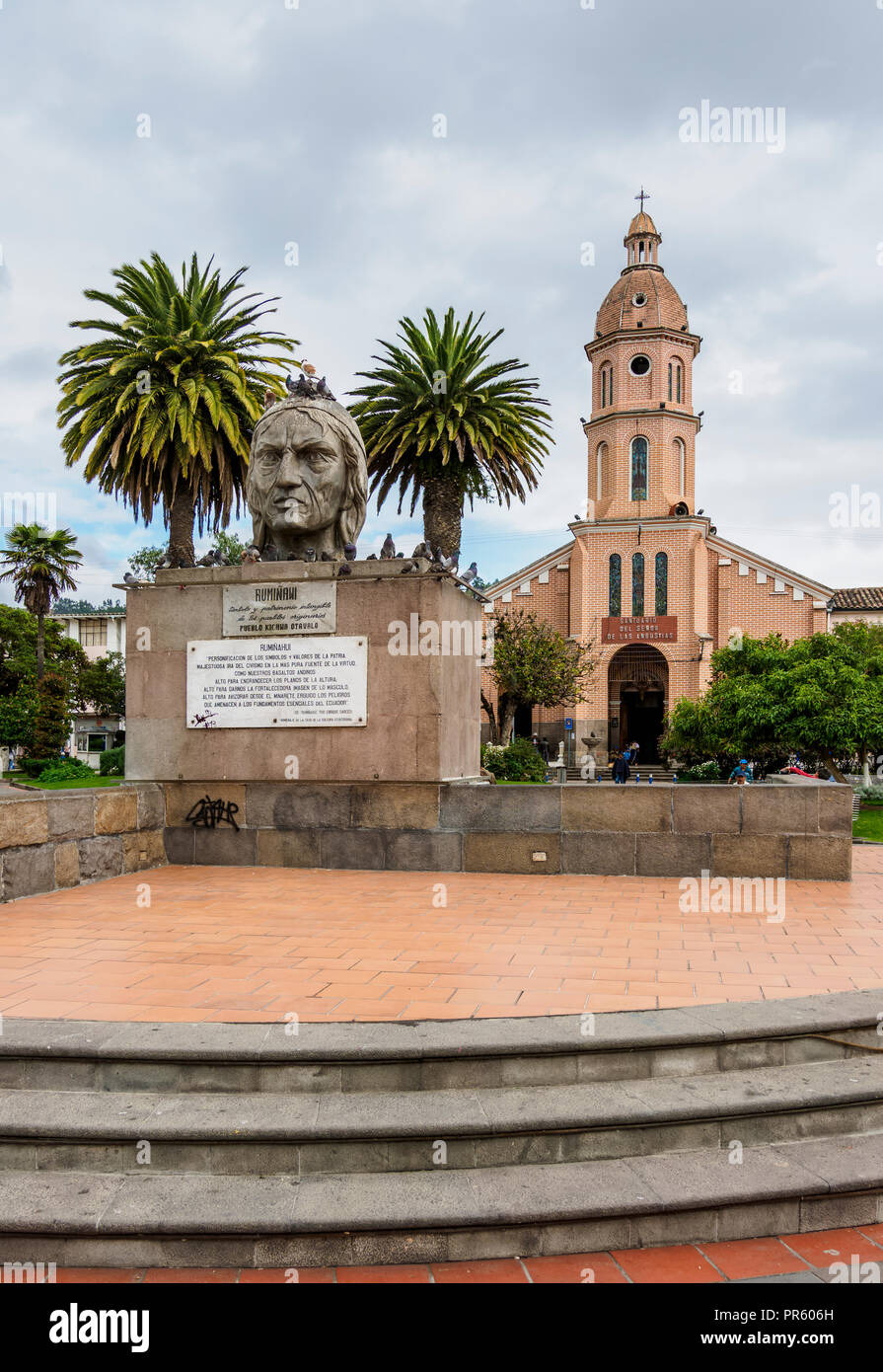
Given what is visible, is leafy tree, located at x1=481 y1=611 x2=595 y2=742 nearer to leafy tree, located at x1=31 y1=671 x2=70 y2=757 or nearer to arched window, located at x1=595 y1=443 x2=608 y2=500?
→ arched window, located at x1=595 y1=443 x2=608 y2=500

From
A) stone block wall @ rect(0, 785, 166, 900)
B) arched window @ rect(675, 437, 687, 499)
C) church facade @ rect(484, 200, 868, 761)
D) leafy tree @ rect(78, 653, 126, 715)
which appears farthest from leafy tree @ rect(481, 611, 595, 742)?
stone block wall @ rect(0, 785, 166, 900)

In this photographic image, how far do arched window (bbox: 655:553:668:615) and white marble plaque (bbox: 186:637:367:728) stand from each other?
43.4 m

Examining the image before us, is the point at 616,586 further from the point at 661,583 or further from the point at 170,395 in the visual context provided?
the point at 170,395

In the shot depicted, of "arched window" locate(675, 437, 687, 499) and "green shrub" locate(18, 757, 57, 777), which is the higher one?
"arched window" locate(675, 437, 687, 499)

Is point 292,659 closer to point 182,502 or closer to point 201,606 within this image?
point 201,606

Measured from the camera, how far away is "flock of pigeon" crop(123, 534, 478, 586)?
8.70m

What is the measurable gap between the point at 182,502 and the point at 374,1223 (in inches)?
920

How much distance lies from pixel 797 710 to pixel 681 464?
97.4 ft

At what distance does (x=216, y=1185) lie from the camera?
3.28 m

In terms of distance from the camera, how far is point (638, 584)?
50.6 metres

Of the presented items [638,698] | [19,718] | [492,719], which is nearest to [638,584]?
[638,698]

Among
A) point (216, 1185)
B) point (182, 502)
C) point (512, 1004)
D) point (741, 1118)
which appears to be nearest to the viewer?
point (216, 1185)

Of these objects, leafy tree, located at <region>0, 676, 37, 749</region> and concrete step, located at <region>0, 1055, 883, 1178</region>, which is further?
leafy tree, located at <region>0, 676, 37, 749</region>

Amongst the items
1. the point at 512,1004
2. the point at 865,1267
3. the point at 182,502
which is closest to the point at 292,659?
the point at 512,1004
